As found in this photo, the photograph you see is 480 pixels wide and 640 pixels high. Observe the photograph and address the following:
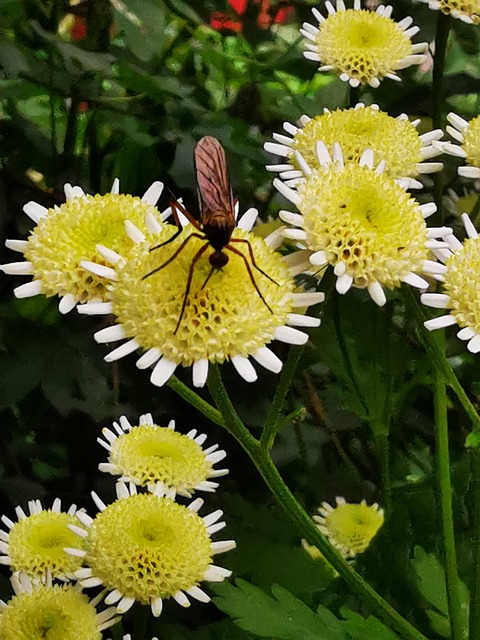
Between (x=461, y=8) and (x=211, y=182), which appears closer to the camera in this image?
(x=211, y=182)

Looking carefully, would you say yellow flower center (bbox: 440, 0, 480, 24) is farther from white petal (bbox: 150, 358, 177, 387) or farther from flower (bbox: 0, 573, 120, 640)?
flower (bbox: 0, 573, 120, 640)

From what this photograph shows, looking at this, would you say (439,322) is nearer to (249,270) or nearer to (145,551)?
(249,270)

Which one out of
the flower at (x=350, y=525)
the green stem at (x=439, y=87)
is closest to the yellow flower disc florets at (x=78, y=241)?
the green stem at (x=439, y=87)

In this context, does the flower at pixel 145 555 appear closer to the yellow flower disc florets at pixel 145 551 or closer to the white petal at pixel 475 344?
the yellow flower disc florets at pixel 145 551

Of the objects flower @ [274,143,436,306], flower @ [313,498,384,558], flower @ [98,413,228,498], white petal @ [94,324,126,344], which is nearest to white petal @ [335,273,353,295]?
flower @ [274,143,436,306]

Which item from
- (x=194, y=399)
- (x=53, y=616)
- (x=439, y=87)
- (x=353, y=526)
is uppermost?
(x=439, y=87)

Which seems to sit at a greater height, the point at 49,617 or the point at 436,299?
the point at 436,299

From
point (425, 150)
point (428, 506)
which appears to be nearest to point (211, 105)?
point (425, 150)

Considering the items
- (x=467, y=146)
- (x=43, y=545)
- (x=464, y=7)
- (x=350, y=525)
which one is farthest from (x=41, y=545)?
(x=464, y=7)
